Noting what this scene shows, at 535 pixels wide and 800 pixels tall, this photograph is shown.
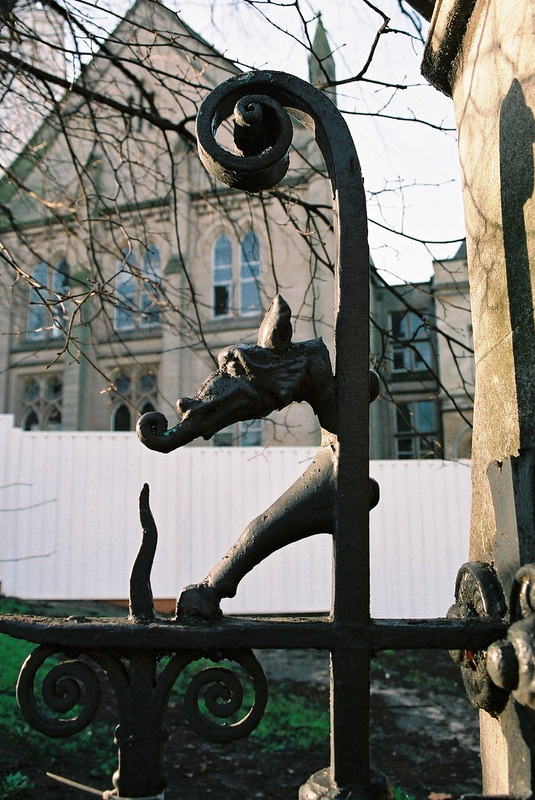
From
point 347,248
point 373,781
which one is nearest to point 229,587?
point 373,781

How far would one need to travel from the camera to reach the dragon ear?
1129 millimetres

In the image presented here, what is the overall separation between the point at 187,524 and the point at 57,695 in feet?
29.5

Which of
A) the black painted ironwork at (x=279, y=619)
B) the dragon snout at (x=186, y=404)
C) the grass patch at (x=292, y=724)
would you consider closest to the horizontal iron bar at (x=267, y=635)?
the black painted ironwork at (x=279, y=619)

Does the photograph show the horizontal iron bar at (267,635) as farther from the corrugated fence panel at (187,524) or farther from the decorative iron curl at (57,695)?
the corrugated fence panel at (187,524)

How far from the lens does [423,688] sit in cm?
687

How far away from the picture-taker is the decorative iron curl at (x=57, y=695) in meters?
1.09

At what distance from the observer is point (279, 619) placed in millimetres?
1164

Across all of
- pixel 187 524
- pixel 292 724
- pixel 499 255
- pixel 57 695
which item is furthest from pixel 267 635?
pixel 187 524

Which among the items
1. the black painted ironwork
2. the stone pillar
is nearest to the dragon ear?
the black painted ironwork

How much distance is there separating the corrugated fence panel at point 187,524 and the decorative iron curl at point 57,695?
8619mm

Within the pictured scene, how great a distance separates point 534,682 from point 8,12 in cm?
390

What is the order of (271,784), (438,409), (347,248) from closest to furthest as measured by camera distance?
(347,248) < (271,784) < (438,409)

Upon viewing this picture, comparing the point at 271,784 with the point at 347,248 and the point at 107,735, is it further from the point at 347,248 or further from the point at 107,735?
the point at 347,248

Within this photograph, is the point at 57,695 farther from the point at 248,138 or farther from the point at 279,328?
the point at 248,138
